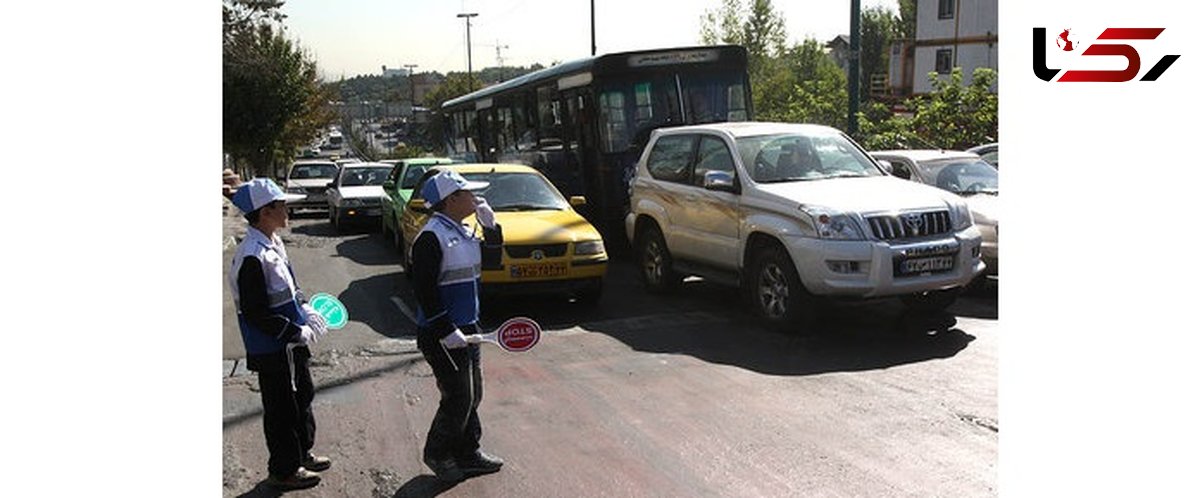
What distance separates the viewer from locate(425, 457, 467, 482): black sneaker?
4.98 metres

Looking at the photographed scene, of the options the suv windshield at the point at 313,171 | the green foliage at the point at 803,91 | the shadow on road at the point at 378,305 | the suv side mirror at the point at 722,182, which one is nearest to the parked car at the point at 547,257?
the shadow on road at the point at 378,305

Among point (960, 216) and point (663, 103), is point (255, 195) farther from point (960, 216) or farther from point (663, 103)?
point (663, 103)

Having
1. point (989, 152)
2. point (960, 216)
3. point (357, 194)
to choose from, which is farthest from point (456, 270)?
point (357, 194)

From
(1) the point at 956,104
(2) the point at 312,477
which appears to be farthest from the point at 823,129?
(1) the point at 956,104

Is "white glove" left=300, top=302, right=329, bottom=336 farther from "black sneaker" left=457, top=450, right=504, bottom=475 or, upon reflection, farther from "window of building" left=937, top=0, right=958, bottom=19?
"window of building" left=937, top=0, right=958, bottom=19

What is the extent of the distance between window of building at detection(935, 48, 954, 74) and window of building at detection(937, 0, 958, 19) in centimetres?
125

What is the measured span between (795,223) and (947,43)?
1234 inches

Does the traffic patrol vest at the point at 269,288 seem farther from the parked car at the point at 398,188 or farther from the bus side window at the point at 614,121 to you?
the parked car at the point at 398,188

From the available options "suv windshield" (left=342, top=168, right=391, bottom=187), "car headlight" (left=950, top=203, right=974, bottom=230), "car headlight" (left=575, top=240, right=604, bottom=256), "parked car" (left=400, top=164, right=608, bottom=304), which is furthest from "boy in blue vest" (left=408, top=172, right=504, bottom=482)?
"suv windshield" (left=342, top=168, right=391, bottom=187)

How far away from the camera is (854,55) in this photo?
14609 millimetres

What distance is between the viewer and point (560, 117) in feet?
49.1

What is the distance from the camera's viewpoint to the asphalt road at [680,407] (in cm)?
498

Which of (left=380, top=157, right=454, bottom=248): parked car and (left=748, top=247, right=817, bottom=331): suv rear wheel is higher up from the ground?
(left=380, top=157, right=454, bottom=248): parked car

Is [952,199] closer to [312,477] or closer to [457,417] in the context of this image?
[457,417]
